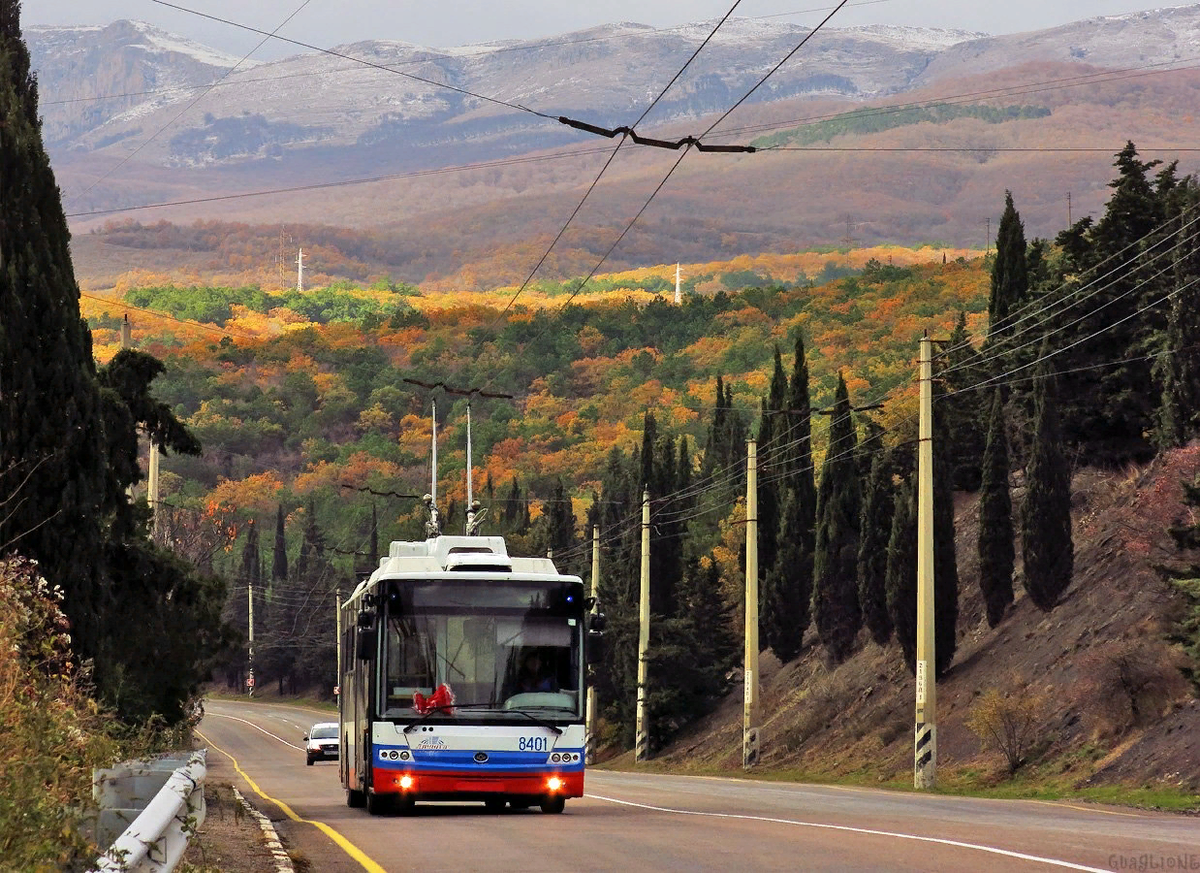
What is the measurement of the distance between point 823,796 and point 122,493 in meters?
11.9

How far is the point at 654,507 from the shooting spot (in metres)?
76.6

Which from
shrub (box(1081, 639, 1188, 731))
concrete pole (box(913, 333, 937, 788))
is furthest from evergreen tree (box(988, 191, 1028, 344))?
concrete pole (box(913, 333, 937, 788))

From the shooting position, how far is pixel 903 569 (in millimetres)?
50406

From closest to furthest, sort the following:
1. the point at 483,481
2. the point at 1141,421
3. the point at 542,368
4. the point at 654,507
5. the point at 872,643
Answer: the point at 1141,421, the point at 872,643, the point at 654,507, the point at 483,481, the point at 542,368

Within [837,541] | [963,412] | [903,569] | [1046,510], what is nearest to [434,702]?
[1046,510]

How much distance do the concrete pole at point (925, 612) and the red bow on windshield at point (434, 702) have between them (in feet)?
48.5

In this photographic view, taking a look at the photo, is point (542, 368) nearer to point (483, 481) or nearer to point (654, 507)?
point (483, 481)

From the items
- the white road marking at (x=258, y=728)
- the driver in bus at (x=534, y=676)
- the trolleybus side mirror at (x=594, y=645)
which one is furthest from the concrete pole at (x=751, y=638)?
the white road marking at (x=258, y=728)

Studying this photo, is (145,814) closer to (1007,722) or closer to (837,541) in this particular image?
(1007,722)

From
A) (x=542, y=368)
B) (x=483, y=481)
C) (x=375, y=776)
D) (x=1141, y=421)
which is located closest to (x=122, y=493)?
(x=375, y=776)

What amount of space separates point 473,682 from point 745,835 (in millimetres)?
5573

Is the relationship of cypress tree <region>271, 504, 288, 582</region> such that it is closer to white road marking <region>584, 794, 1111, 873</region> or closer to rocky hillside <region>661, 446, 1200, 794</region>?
rocky hillside <region>661, 446, 1200, 794</region>

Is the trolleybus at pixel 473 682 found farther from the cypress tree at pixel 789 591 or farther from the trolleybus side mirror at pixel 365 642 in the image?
the cypress tree at pixel 789 591

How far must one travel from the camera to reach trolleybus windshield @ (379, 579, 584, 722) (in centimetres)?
2217
